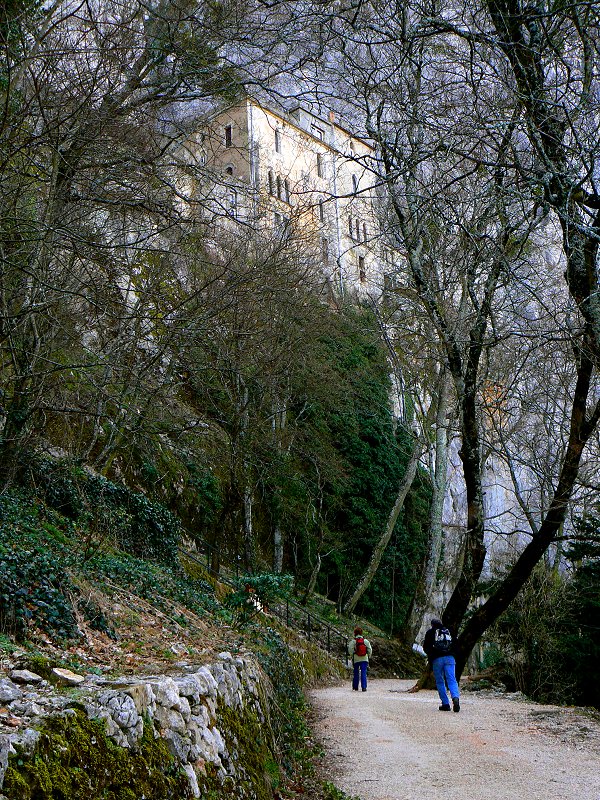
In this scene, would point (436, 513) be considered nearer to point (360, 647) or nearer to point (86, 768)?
point (360, 647)

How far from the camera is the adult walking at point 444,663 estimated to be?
33.8ft

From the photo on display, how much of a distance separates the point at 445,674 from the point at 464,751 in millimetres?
3239

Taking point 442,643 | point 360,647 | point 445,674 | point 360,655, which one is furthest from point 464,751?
point 360,655

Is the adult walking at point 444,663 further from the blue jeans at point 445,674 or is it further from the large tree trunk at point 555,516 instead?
the large tree trunk at point 555,516

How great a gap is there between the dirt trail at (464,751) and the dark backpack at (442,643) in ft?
2.63

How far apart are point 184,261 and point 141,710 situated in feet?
43.5

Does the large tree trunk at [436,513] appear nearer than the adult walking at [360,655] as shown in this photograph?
No

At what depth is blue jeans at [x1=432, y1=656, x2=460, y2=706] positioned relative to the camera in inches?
405

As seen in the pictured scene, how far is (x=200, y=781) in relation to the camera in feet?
13.8

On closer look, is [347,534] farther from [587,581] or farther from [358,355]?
[587,581]

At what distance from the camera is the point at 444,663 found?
1031 cm

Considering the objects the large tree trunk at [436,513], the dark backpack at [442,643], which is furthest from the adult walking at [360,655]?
the large tree trunk at [436,513]

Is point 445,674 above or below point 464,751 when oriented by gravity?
above

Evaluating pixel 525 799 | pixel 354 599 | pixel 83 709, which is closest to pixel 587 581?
pixel 354 599
